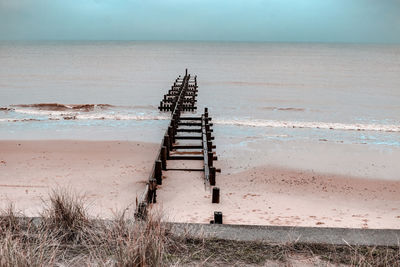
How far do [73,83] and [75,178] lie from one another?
31059mm

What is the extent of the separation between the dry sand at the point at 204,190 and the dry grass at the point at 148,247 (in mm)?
2013

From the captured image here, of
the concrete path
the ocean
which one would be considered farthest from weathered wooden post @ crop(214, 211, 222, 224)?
the ocean

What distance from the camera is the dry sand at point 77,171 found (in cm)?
883

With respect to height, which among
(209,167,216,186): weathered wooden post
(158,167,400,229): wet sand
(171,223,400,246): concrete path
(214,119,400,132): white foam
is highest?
(214,119,400,132): white foam

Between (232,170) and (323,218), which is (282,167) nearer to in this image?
(232,170)

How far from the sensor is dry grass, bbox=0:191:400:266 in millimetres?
3834

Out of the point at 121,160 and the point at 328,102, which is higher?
the point at 328,102

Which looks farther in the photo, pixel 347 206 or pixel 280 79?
pixel 280 79

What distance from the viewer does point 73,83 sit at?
39.5 metres

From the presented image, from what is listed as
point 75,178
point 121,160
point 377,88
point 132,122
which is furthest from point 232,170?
point 377,88

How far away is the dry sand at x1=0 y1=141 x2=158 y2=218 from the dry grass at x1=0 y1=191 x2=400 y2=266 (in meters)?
2.52

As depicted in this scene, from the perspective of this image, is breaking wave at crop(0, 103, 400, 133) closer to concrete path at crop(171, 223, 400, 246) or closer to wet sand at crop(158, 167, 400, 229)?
wet sand at crop(158, 167, 400, 229)

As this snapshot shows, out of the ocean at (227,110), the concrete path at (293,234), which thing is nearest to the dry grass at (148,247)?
the concrete path at (293,234)

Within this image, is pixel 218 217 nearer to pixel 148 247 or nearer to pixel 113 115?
pixel 148 247
